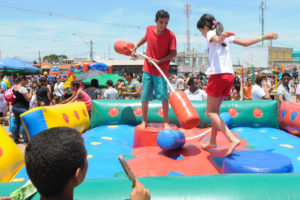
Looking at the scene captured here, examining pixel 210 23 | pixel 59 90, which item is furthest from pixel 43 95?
pixel 210 23

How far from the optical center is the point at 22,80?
4961mm

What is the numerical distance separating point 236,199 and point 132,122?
3081mm

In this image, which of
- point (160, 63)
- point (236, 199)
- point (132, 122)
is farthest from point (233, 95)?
point (236, 199)

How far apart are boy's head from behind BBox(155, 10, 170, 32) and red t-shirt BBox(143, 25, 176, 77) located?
0.12m

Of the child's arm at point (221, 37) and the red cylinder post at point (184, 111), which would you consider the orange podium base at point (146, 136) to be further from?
the child's arm at point (221, 37)

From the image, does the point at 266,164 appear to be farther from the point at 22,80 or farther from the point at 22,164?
the point at 22,80

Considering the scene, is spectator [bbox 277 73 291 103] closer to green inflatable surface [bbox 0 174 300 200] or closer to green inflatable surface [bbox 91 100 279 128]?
green inflatable surface [bbox 91 100 279 128]

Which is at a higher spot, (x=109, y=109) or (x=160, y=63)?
(x=160, y=63)

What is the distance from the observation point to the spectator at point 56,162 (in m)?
0.85

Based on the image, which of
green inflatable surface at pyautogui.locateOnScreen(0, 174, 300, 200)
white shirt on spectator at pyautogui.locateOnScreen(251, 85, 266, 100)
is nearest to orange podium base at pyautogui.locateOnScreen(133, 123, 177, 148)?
green inflatable surface at pyautogui.locateOnScreen(0, 174, 300, 200)

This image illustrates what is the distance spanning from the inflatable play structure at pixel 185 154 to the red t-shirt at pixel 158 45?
2.69 feet

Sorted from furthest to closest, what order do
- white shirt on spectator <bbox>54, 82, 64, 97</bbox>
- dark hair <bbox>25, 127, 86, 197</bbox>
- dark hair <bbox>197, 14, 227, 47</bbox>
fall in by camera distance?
white shirt on spectator <bbox>54, 82, 64, 97</bbox>
dark hair <bbox>197, 14, 227, 47</bbox>
dark hair <bbox>25, 127, 86, 197</bbox>

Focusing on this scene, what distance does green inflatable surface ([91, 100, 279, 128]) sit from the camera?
13.4 ft

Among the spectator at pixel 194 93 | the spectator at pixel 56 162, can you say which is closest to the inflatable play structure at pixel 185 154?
the spectator at pixel 56 162
